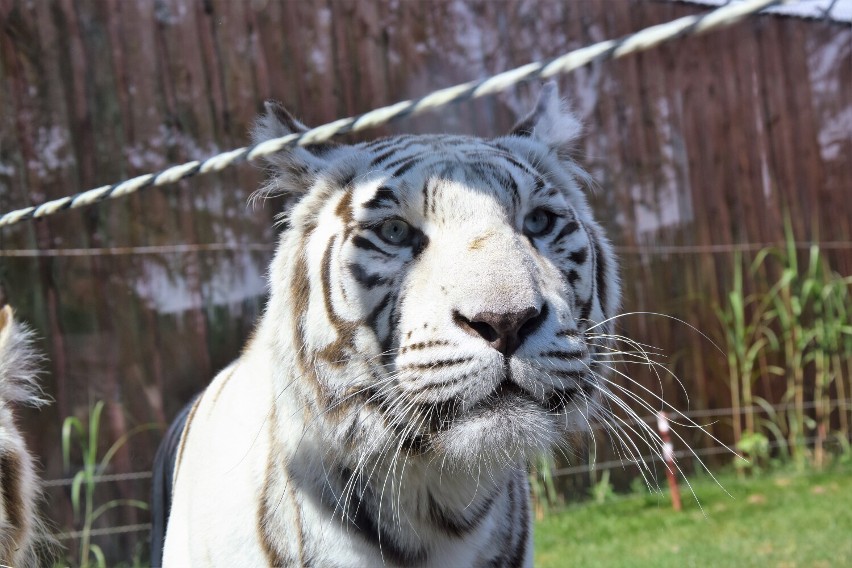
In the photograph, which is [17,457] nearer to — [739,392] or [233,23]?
[233,23]

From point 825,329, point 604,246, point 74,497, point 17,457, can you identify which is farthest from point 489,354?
point 825,329

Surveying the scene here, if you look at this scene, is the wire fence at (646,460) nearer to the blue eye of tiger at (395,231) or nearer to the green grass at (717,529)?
the green grass at (717,529)

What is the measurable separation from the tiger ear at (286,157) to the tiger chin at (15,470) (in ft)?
2.08

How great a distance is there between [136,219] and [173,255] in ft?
0.75

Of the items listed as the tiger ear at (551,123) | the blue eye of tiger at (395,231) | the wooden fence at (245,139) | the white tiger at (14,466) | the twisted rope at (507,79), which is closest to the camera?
the twisted rope at (507,79)

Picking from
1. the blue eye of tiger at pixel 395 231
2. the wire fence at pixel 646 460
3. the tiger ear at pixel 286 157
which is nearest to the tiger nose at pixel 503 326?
the blue eye of tiger at pixel 395 231

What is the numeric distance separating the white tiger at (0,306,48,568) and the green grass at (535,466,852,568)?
2.21 metres

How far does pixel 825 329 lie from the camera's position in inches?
220

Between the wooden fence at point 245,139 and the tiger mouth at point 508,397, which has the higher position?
the wooden fence at point 245,139

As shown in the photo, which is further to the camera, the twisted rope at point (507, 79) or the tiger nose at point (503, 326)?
the tiger nose at point (503, 326)

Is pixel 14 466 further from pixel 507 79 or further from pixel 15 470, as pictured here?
pixel 507 79

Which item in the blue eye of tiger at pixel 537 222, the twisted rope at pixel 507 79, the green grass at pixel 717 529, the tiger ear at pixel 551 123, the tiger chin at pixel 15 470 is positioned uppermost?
the tiger ear at pixel 551 123

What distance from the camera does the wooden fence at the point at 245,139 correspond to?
3695mm

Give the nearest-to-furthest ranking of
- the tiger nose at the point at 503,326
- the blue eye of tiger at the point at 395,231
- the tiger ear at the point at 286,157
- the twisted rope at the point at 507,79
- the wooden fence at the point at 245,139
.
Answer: the twisted rope at the point at 507,79
the tiger nose at the point at 503,326
the blue eye of tiger at the point at 395,231
the tiger ear at the point at 286,157
the wooden fence at the point at 245,139
